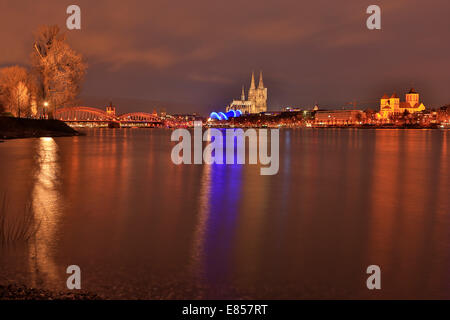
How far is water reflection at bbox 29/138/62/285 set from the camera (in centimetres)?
548

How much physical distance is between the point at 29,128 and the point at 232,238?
44135 mm

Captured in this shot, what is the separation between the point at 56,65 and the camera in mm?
45188

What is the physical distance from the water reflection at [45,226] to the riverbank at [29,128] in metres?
29.9

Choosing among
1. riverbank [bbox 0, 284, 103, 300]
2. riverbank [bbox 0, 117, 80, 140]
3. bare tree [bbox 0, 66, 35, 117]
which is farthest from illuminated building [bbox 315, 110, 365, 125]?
riverbank [bbox 0, 284, 103, 300]

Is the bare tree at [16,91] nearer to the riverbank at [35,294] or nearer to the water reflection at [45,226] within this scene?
the water reflection at [45,226]

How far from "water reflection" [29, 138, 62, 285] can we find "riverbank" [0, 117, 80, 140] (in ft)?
98.1

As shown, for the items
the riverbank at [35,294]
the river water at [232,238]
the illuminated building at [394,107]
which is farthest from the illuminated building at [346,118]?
the riverbank at [35,294]

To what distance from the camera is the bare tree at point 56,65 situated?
4491cm

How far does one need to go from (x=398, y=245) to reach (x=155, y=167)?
47.4 ft

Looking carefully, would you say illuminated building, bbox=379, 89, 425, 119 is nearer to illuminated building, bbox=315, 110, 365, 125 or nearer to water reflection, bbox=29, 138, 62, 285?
illuminated building, bbox=315, 110, 365, 125

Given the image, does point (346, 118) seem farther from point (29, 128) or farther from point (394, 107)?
point (29, 128)

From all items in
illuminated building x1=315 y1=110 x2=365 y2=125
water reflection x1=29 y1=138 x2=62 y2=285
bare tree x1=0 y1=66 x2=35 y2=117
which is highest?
illuminated building x1=315 y1=110 x2=365 y2=125

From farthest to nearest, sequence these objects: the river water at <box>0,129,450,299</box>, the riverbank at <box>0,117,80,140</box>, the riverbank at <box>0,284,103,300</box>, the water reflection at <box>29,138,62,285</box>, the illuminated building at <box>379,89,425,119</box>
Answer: the illuminated building at <box>379,89,425,119</box>
the riverbank at <box>0,117,80,140</box>
the water reflection at <box>29,138,62,285</box>
the river water at <box>0,129,450,299</box>
the riverbank at <box>0,284,103,300</box>
